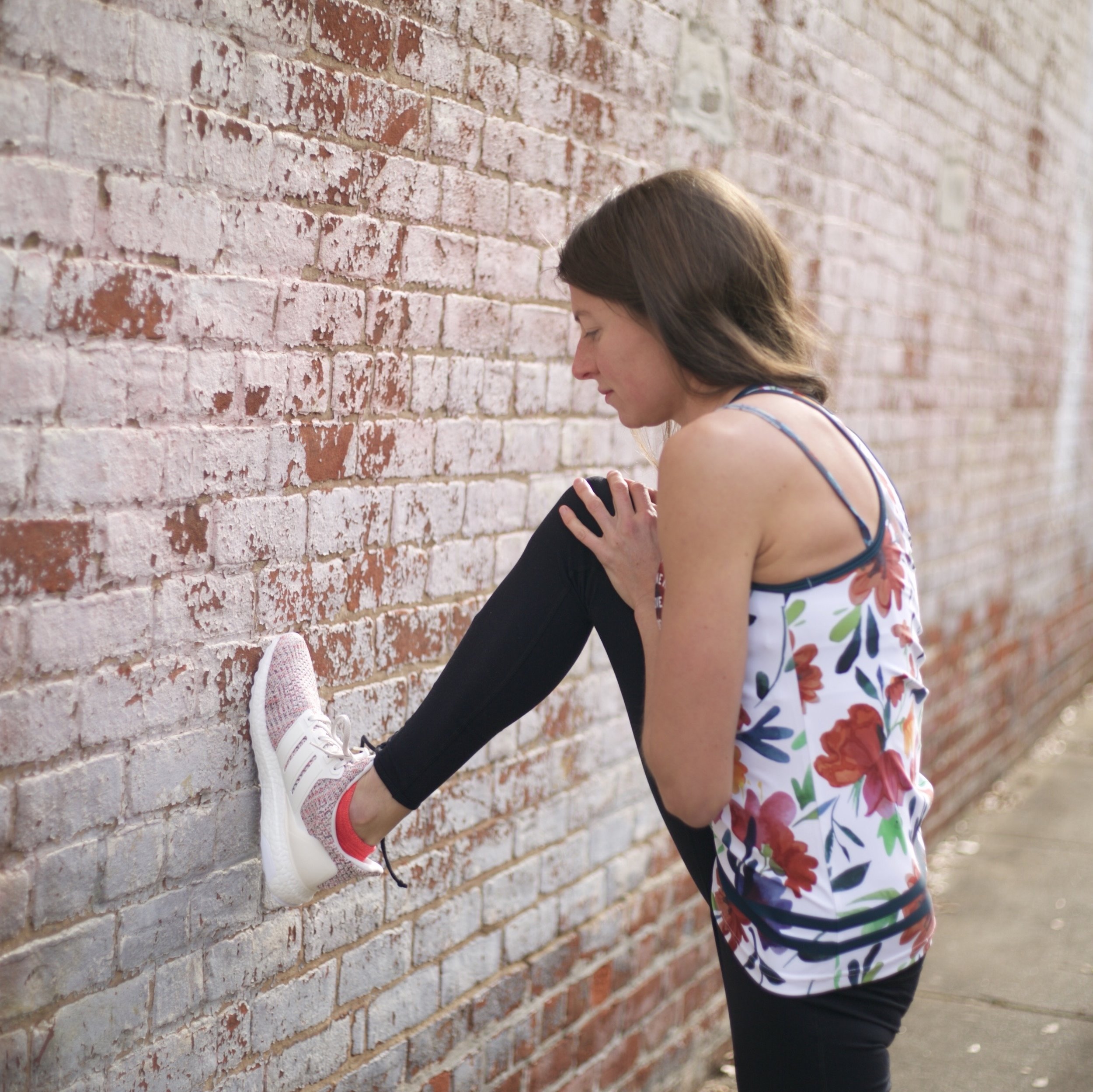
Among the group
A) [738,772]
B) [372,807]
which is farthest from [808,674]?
[372,807]

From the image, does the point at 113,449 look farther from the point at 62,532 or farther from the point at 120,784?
the point at 120,784

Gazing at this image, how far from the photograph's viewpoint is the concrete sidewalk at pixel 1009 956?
3.38m

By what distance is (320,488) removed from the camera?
2.15 meters

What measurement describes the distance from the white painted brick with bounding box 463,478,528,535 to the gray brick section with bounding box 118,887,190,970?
917 mm

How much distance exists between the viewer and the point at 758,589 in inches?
65.0

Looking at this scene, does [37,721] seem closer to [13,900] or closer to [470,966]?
[13,900]

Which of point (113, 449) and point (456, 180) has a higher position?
point (456, 180)

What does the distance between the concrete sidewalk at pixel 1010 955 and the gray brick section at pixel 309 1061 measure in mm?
1712

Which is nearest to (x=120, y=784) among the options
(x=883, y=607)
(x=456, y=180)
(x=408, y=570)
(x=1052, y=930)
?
(x=408, y=570)

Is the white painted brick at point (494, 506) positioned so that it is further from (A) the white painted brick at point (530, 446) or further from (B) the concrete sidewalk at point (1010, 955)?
(B) the concrete sidewalk at point (1010, 955)

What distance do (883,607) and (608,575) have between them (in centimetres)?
45

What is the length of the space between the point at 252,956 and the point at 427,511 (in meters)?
0.85

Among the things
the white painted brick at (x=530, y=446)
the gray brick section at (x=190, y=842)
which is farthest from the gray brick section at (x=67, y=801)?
the white painted brick at (x=530, y=446)

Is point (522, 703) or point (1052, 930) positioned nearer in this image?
point (522, 703)
